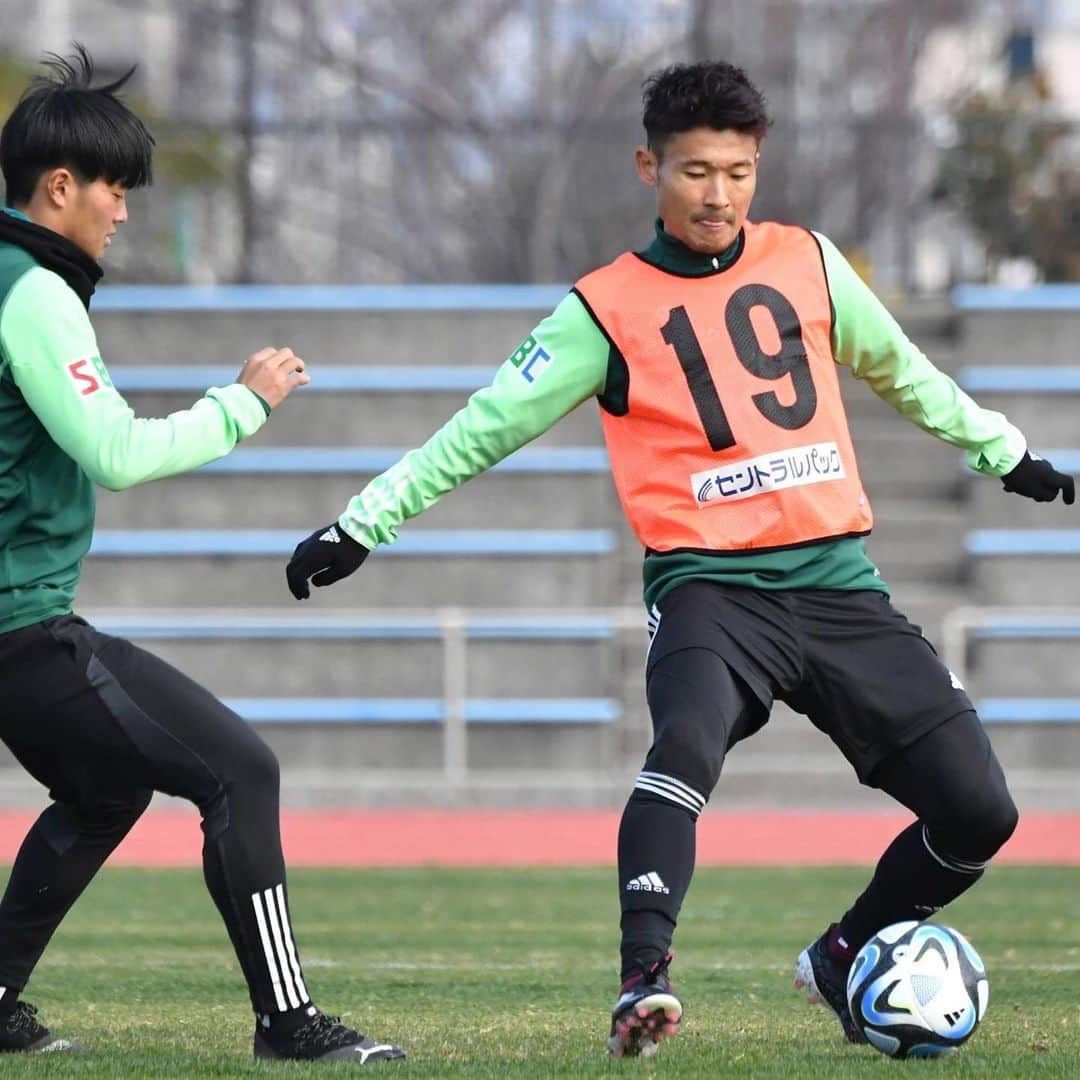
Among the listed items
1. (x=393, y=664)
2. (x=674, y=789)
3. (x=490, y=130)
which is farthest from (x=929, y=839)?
(x=490, y=130)

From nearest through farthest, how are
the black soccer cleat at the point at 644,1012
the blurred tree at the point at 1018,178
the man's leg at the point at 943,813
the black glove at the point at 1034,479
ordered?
the black soccer cleat at the point at 644,1012
the man's leg at the point at 943,813
the black glove at the point at 1034,479
the blurred tree at the point at 1018,178

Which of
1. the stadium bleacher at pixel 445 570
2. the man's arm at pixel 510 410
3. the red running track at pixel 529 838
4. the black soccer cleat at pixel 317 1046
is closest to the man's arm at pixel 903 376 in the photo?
the man's arm at pixel 510 410

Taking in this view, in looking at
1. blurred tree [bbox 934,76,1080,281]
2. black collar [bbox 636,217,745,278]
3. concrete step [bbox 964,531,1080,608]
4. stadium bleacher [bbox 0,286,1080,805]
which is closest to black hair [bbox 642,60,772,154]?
black collar [bbox 636,217,745,278]

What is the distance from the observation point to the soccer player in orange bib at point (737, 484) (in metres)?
5.20

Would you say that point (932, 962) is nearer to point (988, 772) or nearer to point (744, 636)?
point (988, 772)

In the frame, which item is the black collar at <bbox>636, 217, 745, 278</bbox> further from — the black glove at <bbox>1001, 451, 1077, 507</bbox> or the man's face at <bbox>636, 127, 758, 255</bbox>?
the black glove at <bbox>1001, 451, 1077, 507</bbox>

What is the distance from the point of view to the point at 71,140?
4.96 m

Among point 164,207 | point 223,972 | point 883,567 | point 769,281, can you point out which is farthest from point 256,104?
point 769,281

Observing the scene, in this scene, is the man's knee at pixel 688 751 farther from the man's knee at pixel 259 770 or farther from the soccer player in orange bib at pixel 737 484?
the man's knee at pixel 259 770

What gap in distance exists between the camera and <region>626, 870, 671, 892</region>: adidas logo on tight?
4.92 meters

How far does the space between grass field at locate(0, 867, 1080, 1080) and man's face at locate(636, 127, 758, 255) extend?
6.00 feet

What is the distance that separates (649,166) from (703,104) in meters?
0.26

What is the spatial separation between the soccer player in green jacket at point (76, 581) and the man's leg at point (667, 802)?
623 millimetres

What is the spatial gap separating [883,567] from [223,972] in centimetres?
1031
